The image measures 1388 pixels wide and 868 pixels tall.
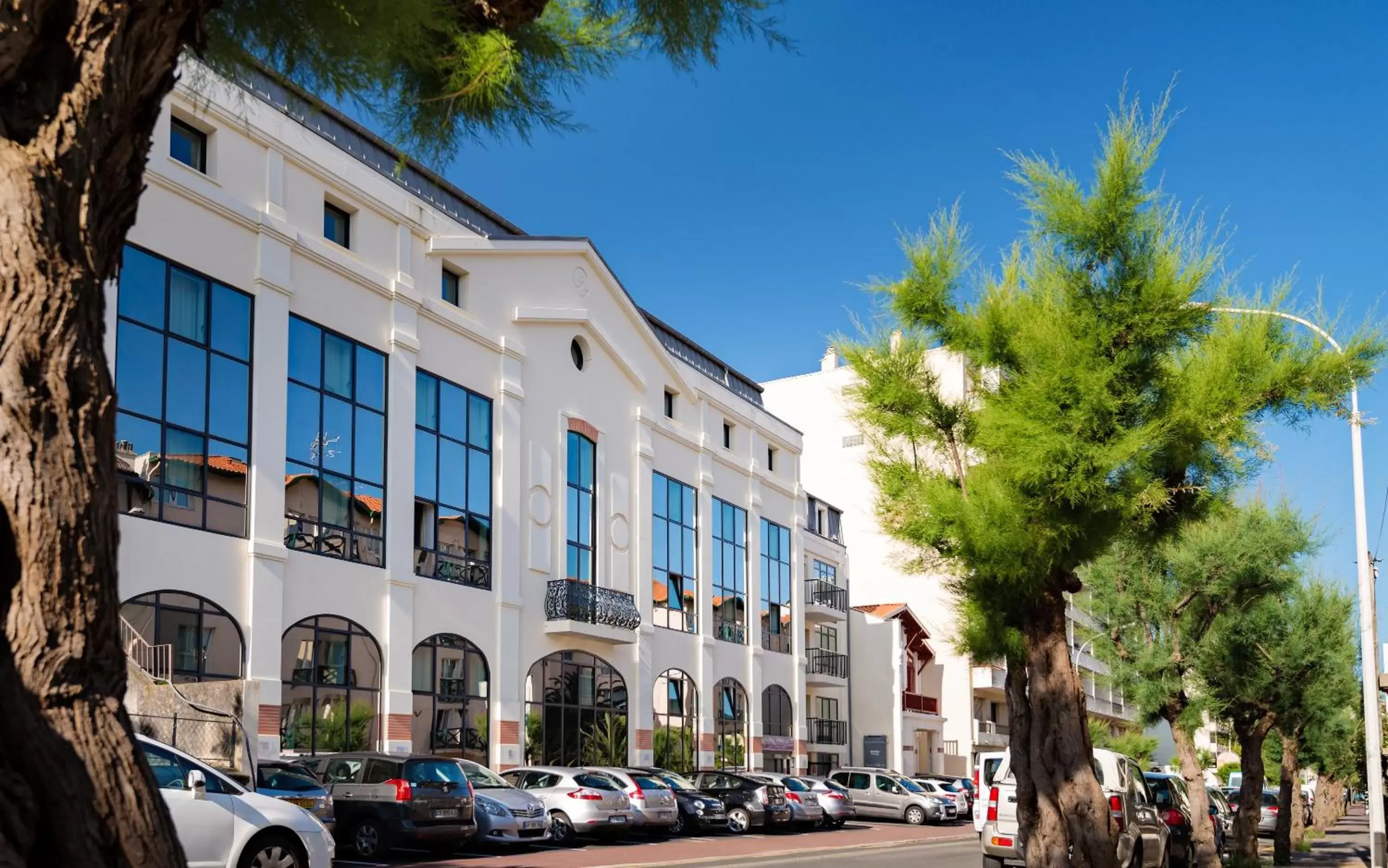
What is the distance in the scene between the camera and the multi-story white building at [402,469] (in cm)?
2467

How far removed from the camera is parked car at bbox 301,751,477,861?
69.9 ft

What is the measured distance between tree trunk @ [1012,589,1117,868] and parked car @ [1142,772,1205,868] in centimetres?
934

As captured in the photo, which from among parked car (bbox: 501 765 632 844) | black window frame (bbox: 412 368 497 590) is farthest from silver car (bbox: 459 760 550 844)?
black window frame (bbox: 412 368 497 590)

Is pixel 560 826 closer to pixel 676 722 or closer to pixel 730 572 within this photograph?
pixel 676 722

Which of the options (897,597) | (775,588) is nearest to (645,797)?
(775,588)

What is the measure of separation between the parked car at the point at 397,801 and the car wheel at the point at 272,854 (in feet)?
24.7

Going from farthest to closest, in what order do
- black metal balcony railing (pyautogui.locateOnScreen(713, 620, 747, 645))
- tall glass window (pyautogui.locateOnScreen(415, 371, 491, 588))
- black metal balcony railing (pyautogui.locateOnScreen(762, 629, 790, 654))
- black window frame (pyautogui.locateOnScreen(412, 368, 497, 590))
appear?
black metal balcony railing (pyautogui.locateOnScreen(762, 629, 790, 654))
black metal balcony railing (pyautogui.locateOnScreen(713, 620, 747, 645))
tall glass window (pyautogui.locateOnScreen(415, 371, 491, 588))
black window frame (pyautogui.locateOnScreen(412, 368, 497, 590))

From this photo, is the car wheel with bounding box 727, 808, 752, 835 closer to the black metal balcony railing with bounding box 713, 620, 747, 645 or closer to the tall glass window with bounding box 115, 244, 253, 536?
the black metal balcony railing with bounding box 713, 620, 747, 645

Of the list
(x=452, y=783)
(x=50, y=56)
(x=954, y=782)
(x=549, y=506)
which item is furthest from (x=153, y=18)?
(x=954, y=782)

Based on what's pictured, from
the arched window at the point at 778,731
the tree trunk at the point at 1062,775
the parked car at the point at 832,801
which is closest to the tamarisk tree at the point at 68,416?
the tree trunk at the point at 1062,775

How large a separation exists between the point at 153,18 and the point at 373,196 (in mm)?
26673

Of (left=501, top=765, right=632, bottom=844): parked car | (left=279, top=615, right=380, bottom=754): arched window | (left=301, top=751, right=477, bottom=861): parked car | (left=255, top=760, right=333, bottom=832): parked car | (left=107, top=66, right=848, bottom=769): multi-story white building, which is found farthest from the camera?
(left=501, top=765, right=632, bottom=844): parked car

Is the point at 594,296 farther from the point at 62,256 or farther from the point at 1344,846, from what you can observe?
the point at 62,256

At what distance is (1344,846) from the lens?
3769 centimetres
